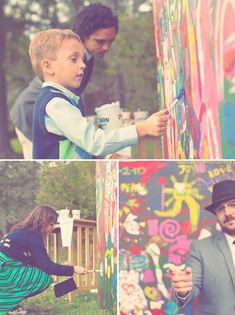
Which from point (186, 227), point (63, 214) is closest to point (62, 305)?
point (63, 214)

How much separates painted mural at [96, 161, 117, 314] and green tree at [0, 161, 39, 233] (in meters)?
0.32

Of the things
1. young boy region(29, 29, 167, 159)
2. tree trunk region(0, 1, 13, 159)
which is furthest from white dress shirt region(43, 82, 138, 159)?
tree trunk region(0, 1, 13, 159)

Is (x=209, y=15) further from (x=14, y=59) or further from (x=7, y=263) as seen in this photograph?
(x=14, y=59)

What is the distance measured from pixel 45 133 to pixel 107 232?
638mm

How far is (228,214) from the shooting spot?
11.3ft

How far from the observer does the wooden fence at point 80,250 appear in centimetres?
357

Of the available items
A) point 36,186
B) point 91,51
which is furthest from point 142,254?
point 91,51

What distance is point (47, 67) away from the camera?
4012 mm

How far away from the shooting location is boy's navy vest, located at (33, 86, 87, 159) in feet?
12.5

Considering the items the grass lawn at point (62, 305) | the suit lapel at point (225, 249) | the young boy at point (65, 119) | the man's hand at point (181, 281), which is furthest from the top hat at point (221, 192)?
the grass lawn at point (62, 305)

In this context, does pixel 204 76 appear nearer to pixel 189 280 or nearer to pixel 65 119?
pixel 65 119

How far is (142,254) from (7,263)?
0.65m

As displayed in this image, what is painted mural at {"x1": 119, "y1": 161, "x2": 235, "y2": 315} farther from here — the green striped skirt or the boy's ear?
the boy's ear

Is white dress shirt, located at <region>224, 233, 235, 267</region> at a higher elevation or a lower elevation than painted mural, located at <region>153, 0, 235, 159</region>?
lower
